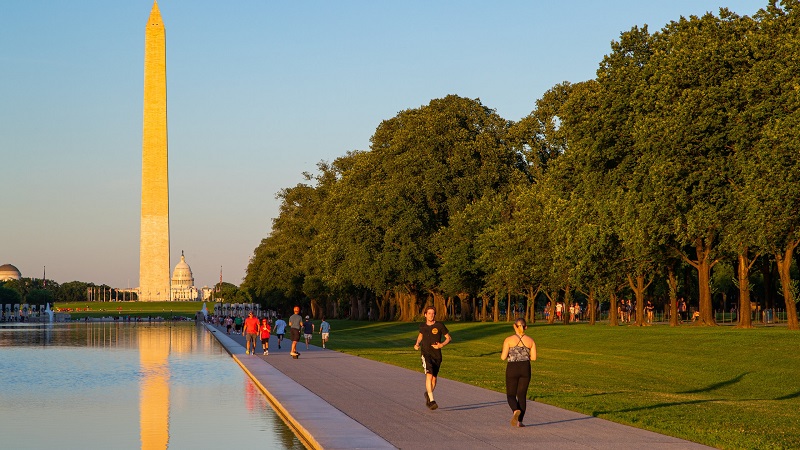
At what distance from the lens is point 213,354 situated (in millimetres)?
42562

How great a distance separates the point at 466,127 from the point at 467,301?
12229 millimetres

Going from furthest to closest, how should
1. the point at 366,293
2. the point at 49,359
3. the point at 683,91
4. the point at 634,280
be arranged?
the point at 366,293, the point at 634,280, the point at 683,91, the point at 49,359

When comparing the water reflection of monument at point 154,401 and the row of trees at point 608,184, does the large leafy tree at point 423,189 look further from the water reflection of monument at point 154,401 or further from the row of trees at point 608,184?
the water reflection of monument at point 154,401

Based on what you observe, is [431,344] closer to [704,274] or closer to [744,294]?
[744,294]

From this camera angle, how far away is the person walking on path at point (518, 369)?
57.3 feet

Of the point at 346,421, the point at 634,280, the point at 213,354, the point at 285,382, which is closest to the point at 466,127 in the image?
the point at 634,280

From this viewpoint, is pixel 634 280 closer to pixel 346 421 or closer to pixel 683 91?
pixel 683 91

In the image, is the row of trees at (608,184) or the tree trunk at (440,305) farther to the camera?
the tree trunk at (440,305)

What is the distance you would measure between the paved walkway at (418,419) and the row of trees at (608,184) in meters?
21.6

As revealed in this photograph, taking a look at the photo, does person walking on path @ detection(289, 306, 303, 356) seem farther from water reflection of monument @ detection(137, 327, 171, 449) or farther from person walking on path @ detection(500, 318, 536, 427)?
person walking on path @ detection(500, 318, 536, 427)

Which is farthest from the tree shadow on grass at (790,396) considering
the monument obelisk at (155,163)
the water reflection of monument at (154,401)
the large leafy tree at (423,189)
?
the monument obelisk at (155,163)

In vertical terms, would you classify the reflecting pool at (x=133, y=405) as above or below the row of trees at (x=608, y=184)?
below

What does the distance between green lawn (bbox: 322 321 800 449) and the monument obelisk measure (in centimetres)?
7426

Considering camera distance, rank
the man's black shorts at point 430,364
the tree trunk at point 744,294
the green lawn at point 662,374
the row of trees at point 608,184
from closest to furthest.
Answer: the green lawn at point 662,374
the man's black shorts at point 430,364
the row of trees at point 608,184
the tree trunk at point 744,294
